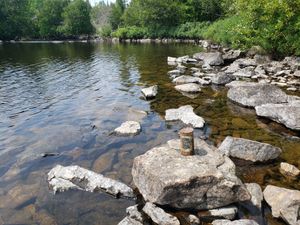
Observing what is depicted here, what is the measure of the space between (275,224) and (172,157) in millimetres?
2907

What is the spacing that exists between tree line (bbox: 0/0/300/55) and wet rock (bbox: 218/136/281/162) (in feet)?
50.5

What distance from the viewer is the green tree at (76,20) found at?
9981 cm

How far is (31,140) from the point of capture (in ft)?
37.8

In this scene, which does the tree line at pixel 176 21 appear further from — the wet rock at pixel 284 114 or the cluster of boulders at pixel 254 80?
the wet rock at pixel 284 114

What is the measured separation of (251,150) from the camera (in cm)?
910

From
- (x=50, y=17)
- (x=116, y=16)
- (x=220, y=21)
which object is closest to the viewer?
(x=220, y=21)

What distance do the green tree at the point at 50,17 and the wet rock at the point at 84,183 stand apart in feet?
334

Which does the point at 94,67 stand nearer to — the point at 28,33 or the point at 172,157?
the point at 172,157

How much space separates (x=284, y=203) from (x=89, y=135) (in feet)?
25.2

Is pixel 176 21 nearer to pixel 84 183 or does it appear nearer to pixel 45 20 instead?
pixel 45 20

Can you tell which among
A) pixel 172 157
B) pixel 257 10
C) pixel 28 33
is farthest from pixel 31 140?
pixel 28 33

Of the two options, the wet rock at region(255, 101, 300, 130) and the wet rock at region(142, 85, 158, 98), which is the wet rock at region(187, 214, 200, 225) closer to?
the wet rock at region(255, 101, 300, 130)

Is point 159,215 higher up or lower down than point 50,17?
lower down

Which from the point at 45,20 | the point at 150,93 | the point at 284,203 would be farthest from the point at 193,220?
the point at 45,20
